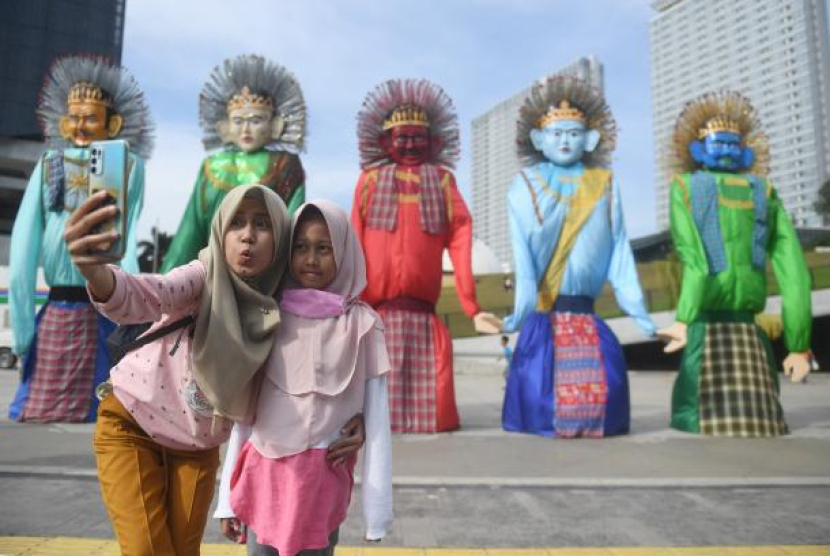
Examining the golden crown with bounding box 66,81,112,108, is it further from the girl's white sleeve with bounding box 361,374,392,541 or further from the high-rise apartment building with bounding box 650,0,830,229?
the high-rise apartment building with bounding box 650,0,830,229

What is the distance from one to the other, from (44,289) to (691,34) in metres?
43.7

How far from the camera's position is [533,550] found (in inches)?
91.6

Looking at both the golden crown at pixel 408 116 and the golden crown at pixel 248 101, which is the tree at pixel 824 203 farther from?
the golden crown at pixel 248 101

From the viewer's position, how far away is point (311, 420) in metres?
1.61

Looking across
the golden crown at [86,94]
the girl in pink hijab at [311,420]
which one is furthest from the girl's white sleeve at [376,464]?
the golden crown at [86,94]

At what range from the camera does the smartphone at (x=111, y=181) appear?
133 cm

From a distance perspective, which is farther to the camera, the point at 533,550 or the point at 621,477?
the point at 621,477

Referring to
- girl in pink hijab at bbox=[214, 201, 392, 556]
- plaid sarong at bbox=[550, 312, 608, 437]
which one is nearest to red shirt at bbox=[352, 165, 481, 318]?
plaid sarong at bbox=[550, 312, 608, 437]

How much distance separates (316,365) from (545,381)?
3580mm

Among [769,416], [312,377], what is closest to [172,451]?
[312,377]

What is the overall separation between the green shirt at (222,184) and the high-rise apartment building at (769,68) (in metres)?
31.2

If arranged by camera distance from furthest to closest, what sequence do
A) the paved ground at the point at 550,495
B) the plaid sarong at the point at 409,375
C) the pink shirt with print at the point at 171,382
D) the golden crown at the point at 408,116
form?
the golden crown at the point at 408,116 < the plaid sarong at the point at 409,375 < the paved ground at the point at 550,495 < the pink shirt with print at the point at 171,382

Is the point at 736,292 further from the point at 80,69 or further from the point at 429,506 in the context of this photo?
the point at 80,69

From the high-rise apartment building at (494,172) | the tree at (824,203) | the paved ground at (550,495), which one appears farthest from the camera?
the high-rise apartment building at (494,172)
